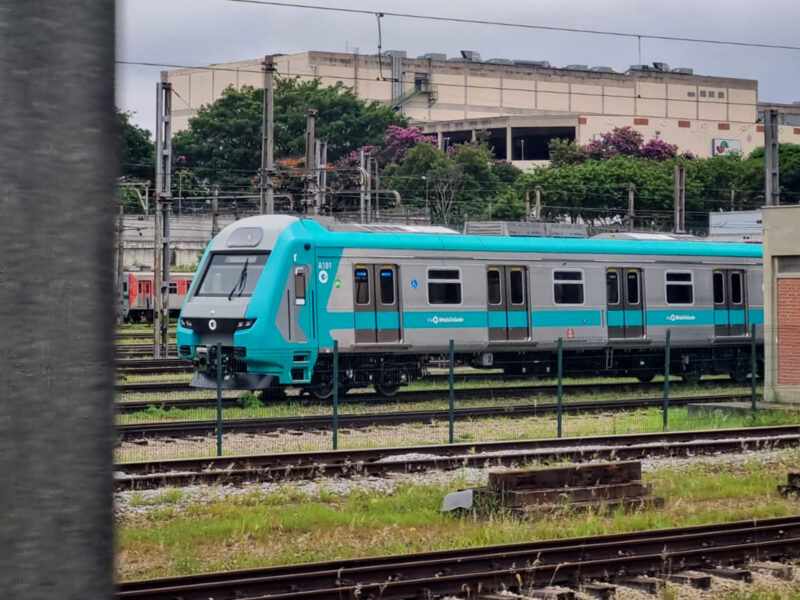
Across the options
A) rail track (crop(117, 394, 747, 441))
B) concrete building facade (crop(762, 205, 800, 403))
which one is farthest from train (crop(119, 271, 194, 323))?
concrete building facade (crop(762, 205, 800, 403))

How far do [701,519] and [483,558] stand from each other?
397 cm

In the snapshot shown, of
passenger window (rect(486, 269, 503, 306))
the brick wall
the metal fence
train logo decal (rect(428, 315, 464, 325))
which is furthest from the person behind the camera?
passenger window (rect(486, 269, 503, 306))

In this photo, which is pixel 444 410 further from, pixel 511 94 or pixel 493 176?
pixel 511 94

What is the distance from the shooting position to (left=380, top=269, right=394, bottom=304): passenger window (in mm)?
25953

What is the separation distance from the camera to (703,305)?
102ft

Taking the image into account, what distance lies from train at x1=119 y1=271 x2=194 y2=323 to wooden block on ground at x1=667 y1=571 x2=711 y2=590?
49.8 metres

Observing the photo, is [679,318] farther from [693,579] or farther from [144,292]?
[144,292]

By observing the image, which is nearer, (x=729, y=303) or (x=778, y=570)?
(x=778, y=570)

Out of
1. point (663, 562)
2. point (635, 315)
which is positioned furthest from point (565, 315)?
point (663, 562)

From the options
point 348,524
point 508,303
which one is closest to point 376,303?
point 508,303

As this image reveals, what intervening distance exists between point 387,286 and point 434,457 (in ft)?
29.1

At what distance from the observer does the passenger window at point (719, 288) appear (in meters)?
31.2

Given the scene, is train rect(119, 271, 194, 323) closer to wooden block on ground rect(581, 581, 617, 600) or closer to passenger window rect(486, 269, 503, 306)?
passenger window rect(486, 269, 503, 306)

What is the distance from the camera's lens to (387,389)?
1053 inches
